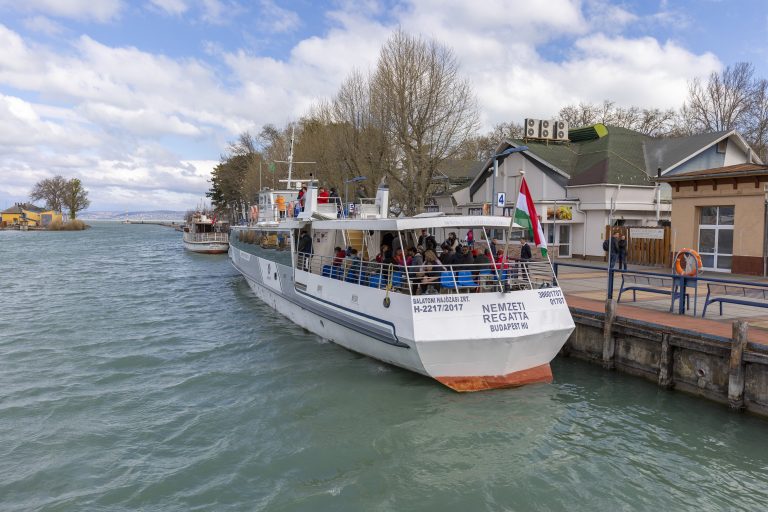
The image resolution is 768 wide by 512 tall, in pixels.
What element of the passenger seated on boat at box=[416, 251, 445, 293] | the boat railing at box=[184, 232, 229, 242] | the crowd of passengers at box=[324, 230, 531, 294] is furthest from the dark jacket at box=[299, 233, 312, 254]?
the boat railing at box=[184, 232, 229, 242]

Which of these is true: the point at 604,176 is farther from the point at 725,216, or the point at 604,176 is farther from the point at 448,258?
the point at 448,258

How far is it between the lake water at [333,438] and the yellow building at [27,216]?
12664cm

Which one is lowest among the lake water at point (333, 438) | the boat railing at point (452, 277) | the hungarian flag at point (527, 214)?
the lake water at point (333, 438)

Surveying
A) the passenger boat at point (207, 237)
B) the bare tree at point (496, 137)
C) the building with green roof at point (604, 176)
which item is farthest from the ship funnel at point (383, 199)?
the passenger boat at point (207, 237)

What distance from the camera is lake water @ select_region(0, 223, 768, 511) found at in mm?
7547

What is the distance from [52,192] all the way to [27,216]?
11.7 metres

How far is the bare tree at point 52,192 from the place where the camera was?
447 ft

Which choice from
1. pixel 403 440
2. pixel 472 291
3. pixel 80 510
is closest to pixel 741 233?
pixel 472 291

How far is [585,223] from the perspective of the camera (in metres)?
31.1

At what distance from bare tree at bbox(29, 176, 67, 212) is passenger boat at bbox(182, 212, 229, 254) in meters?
97.3

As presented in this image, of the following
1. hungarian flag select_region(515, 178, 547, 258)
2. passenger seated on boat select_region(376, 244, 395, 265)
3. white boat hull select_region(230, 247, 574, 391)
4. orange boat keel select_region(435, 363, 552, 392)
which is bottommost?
orange boat keel select_region(435, 363, 552, 392)

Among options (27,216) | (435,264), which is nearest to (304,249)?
(435,264)

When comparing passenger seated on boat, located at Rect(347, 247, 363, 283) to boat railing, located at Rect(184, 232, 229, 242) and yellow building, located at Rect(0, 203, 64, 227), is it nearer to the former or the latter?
boat railing, located at Rect(184, 232, 229, 242)

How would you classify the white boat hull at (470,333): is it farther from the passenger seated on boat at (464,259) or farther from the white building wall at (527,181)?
the white building wall at (527,181)
